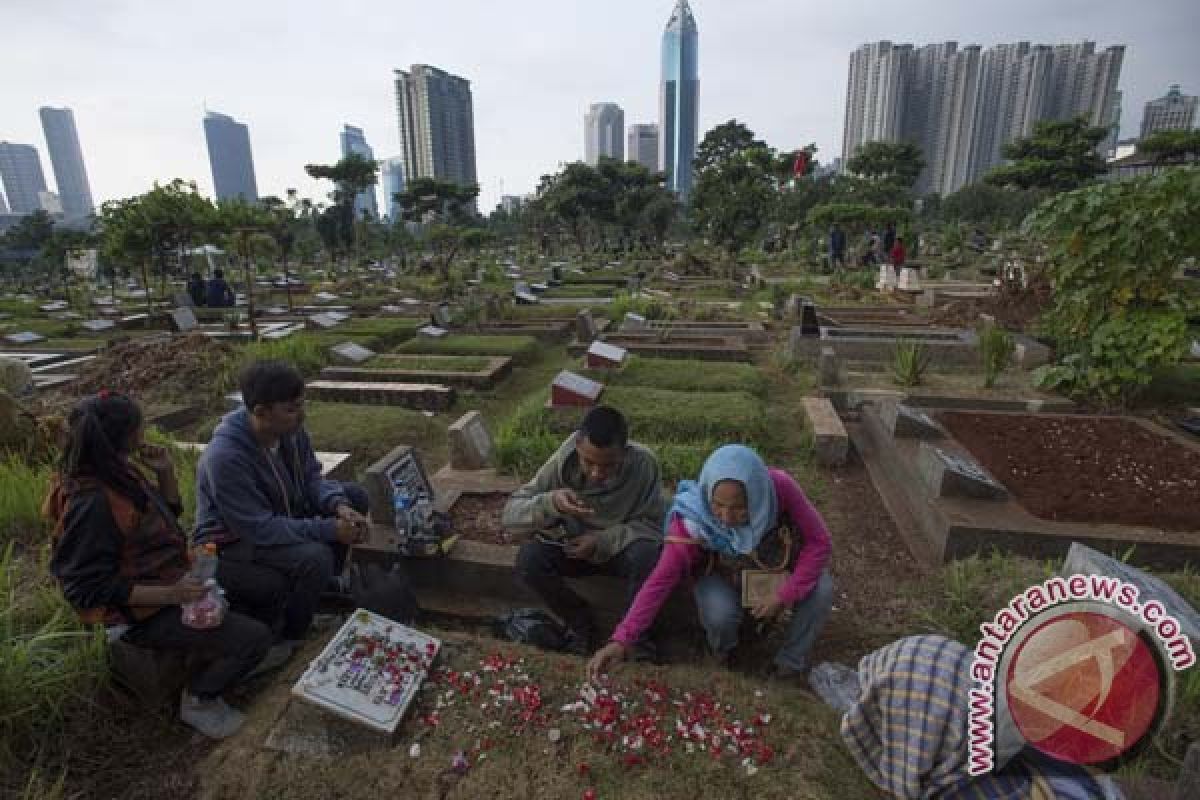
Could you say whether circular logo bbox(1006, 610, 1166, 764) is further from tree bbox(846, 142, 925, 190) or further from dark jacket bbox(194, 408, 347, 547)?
tree bbox(846, 142, 925, 190)

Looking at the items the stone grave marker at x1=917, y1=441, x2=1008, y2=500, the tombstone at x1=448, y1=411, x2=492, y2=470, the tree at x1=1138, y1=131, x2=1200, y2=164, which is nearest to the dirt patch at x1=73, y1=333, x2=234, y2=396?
the tombstone at x1=448, y1=411, x2=492, y2=470

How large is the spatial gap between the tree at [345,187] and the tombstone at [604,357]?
2653cm

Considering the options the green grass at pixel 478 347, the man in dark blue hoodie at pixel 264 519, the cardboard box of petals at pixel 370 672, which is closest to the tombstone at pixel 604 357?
the green grass at pixel 478 347

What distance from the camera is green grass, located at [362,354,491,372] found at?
7.50 m

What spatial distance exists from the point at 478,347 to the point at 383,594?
617 cm

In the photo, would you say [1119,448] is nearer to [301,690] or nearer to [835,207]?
[301,690]

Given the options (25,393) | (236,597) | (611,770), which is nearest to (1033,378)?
(611,770)

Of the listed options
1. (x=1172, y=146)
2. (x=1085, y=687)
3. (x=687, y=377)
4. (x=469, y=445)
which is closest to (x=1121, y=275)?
(x=687, y=377)

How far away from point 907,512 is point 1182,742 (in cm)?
195

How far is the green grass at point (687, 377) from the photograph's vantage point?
6371 mm

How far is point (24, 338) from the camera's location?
33.2 ft

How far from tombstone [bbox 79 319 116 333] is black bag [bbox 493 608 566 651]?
12.7 meters

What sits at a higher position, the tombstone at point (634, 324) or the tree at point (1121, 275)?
the tree at point (1121, 275)

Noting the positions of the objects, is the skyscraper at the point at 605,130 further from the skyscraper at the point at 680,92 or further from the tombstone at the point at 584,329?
the tombstone at the point at 584,329
